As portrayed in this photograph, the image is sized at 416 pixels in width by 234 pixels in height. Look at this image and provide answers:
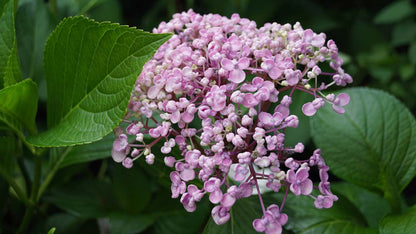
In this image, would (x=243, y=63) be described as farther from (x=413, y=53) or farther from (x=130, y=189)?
(x=413, y=53)

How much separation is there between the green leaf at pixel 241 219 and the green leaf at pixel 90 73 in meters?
0.23

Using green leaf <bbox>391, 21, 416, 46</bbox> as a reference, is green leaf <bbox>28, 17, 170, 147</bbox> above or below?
above

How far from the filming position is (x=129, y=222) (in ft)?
3.03

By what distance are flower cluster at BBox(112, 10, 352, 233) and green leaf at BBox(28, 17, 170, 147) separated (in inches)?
1.6

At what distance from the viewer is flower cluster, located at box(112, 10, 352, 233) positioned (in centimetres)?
60

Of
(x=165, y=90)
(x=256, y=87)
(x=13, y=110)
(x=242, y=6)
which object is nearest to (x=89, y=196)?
(x=13, y=110)

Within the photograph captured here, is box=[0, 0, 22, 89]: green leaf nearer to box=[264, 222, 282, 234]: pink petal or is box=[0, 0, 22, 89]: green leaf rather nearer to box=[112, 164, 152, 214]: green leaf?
box=[112, 164, 152, 214]: green leaf

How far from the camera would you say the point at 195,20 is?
0.81m

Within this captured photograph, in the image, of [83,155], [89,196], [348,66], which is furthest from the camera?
[348,66]

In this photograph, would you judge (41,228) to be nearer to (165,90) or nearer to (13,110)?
(13,110)

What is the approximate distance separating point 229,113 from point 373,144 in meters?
0.43

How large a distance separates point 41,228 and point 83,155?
214 mm

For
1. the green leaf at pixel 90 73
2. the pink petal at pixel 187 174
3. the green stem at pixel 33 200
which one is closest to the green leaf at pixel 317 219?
the pink petal at pixel 187 174

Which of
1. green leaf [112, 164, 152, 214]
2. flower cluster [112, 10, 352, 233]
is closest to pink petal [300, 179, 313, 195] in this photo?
flower cluster [112, 10, 352, 233]
